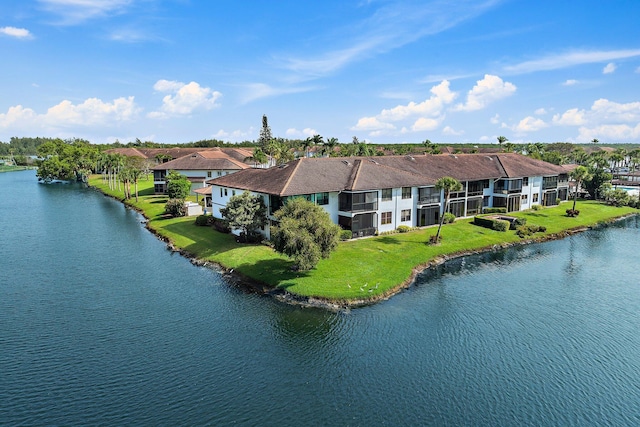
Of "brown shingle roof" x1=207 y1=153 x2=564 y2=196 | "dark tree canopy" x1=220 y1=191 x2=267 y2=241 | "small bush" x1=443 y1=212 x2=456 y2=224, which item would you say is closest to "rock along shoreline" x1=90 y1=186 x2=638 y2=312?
"dark tree canopy" x1=220 y1=191 x2=267 y2=241

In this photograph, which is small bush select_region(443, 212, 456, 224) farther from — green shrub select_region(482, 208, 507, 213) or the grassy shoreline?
green shrub select_region(482, 208, 507, 213)

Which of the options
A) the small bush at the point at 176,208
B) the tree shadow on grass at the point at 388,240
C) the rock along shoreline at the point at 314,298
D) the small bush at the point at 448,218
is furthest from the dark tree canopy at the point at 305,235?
the small bush at the point at 176,208

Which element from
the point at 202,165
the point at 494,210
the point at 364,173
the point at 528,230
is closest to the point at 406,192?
the point at 364,173

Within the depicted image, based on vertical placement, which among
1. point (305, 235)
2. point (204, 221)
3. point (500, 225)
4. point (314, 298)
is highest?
point (305, 235)

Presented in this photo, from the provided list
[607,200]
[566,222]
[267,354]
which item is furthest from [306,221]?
[607,200]

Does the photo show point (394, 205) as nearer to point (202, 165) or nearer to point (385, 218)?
point (385, 218)

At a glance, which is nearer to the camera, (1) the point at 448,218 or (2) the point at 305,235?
(2) the point at 305,235

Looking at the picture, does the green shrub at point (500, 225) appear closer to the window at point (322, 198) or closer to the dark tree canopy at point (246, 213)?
the window at point (322, 198)
